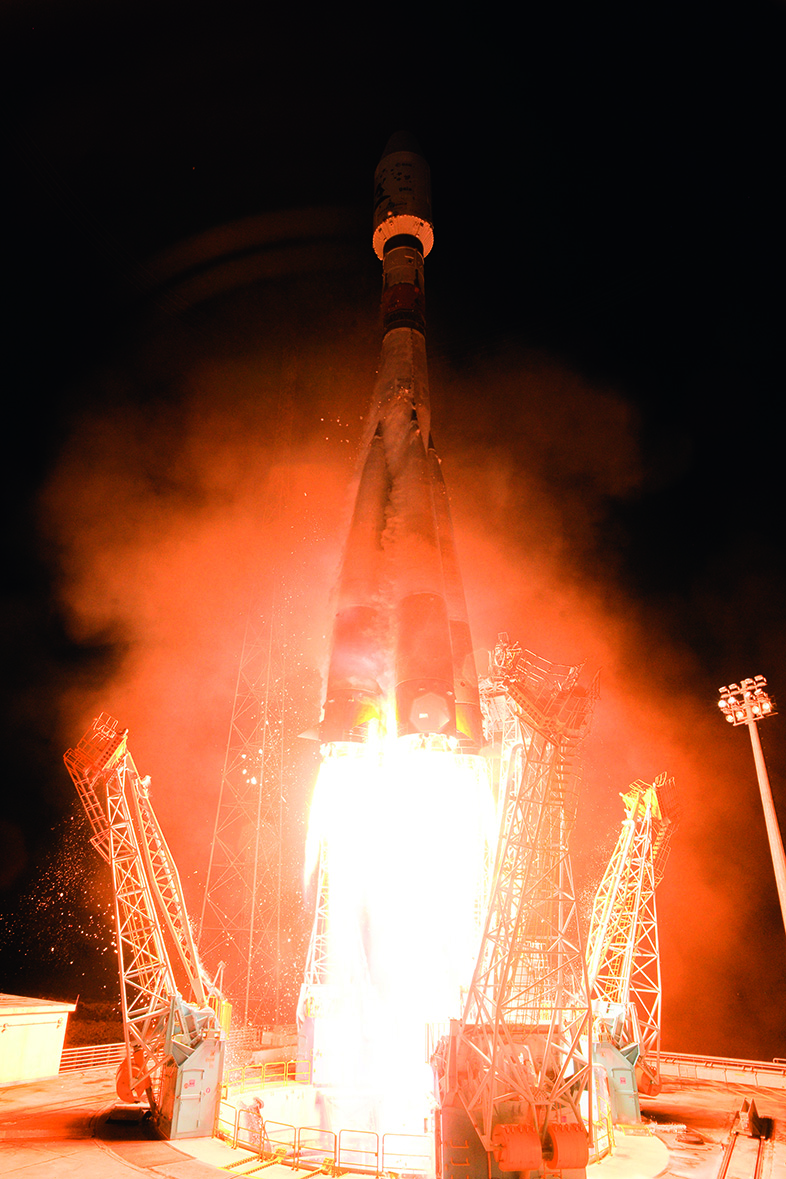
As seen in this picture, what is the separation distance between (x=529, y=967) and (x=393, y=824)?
28.3 ft

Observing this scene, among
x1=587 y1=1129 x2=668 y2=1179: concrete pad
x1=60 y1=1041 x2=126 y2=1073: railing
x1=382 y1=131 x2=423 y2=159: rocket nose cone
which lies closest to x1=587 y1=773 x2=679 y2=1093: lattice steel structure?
x1=587 y1=1129 x2=668 y2=1179: concrete pad

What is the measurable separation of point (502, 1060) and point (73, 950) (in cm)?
5240

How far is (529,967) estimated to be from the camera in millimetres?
16375

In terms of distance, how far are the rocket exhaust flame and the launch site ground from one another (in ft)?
18.9

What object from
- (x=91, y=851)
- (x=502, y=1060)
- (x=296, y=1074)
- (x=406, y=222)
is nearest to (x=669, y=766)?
(x=296, y=1074)

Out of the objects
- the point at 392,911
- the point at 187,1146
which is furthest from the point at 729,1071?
the point at 187,1146

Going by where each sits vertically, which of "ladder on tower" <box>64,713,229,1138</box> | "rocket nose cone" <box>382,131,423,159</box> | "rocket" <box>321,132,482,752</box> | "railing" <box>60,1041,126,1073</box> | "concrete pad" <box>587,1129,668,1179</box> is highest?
"rocket nose cone" <box>382,131,423,159</box>

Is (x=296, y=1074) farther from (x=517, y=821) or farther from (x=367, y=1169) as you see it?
(x=517, y=821)

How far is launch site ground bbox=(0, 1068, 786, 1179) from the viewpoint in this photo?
14.3 meters

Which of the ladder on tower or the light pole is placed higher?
the light pole

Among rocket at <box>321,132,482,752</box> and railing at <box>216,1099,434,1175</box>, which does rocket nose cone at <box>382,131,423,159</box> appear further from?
railing at <box>216,1099,434,1175</box>

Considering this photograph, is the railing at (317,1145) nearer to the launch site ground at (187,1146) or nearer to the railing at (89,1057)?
the launch site ground at (187,1146)

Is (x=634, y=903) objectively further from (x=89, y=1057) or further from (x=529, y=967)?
(x=89, y=1057)

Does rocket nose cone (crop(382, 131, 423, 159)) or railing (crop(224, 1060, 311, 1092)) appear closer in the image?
railing (crop(224, 1060, 311, 1092))
